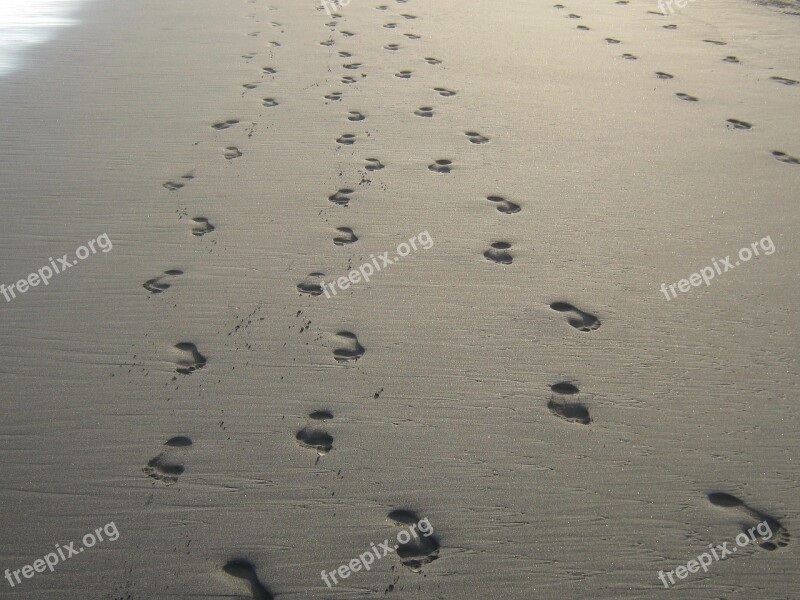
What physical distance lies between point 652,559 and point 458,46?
16.8ft

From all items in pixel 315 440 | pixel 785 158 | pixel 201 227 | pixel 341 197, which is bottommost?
pixel 315 440

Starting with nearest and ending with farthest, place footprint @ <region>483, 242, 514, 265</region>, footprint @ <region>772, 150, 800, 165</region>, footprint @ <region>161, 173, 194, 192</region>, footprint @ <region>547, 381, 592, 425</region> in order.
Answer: footprint @ <region>547, 381, 592, 425</region>
footprint @ <region>483, 242, 514, 265</region>
footprint @ <region>161, 173, 194, 192</region>
footprint @ <region>772, 150, 800, 165</region>

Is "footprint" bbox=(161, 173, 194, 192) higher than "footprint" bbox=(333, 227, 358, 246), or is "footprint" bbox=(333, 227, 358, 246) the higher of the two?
"footprint" bbox=(161, 173, 194, 192)

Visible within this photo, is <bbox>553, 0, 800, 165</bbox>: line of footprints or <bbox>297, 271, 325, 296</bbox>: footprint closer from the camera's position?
<bbox>297, 271, 325, 296</bbox>: footprint

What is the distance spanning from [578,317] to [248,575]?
1823mm

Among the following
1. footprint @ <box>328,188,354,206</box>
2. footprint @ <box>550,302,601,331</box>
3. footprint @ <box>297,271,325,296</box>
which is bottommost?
footprint @ <box>297,271,325,296</box>

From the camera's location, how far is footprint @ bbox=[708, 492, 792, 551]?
239cm

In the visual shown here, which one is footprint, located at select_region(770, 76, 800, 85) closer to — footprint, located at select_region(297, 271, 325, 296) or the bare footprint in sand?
the bare footprint in sand

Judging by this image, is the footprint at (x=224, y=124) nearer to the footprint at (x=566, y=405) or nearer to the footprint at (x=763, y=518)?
the footprint at (x=566, y=405)

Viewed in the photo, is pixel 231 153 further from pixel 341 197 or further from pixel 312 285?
pixel 312 285

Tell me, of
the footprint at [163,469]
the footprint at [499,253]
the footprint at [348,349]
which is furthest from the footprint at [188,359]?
the footprint at [499,253]

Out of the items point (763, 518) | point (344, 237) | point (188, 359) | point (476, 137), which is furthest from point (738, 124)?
point (188, 359)

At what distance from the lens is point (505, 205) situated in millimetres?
4180

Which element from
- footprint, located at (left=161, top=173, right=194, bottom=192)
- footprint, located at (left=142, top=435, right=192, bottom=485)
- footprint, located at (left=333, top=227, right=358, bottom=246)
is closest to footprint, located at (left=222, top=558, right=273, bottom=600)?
footprint, located at (left=142, top=435, right=192, bottom=485)
